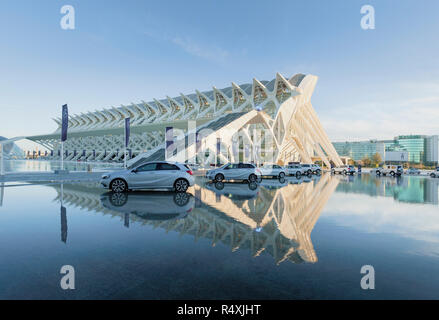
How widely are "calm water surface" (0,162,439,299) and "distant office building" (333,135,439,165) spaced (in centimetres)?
16511

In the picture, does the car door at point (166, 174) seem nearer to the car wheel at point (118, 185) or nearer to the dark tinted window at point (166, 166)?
the dark tinted window at point (166, 166)

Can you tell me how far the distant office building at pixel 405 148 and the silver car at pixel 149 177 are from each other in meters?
163

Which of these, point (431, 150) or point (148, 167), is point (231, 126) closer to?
point (148, 167)

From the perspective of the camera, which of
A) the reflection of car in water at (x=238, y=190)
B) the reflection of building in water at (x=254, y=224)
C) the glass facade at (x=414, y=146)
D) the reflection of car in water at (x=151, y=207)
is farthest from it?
the glass facade at (x=414, y=146)

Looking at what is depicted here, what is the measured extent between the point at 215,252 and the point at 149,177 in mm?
8066

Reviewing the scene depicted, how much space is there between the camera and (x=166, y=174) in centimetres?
1195

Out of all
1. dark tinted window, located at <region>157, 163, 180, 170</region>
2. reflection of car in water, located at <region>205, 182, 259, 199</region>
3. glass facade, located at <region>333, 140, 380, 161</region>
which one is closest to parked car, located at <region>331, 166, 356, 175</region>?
reflection of car in water, located at <region>205, 182, 259, 199</region>

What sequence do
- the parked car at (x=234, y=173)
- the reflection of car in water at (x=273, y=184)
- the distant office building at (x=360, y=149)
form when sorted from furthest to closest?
the distant office building at (x=360, y=149), the parked car at (x=234, y=173), the reflection of car in water at (x=273, y=184)

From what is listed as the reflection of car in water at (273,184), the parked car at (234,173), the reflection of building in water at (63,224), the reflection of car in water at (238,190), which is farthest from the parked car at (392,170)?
the reflection of building in water at (63,224)

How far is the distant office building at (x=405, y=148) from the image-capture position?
150 metres

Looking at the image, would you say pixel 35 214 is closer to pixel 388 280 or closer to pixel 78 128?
pixel 388 280

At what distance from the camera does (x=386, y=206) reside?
951 cm
